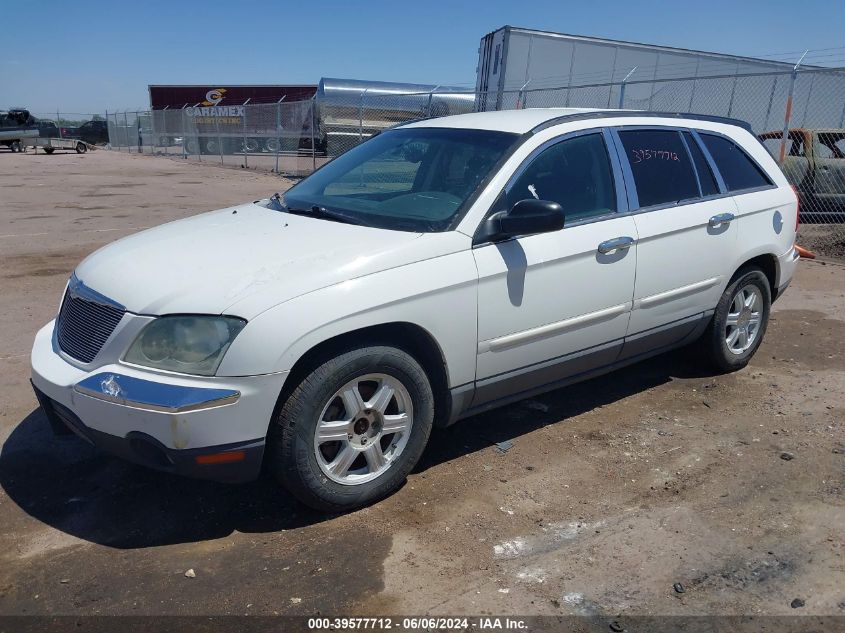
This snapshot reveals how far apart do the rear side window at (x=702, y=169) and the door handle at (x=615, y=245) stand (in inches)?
37.0

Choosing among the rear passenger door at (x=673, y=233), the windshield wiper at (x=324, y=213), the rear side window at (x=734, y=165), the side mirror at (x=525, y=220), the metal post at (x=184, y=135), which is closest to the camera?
the side mirror at (x=525, y=220)

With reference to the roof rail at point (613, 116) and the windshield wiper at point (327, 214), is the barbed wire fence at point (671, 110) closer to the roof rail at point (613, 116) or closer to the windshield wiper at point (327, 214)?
the roof rail at point (613, 116)

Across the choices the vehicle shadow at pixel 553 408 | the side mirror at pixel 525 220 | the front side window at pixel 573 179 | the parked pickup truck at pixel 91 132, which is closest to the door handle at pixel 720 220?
the front side window at pixel 573 179

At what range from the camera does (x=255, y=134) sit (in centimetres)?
2541

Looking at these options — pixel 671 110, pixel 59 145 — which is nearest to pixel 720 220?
pixel 671 110

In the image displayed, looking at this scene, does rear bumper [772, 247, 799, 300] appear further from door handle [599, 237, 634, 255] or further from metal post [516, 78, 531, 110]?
metal post [516, 78, 531, 110]

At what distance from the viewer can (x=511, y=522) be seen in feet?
10.8

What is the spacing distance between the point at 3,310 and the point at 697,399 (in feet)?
19.0

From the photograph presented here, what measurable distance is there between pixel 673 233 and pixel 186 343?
2906mm

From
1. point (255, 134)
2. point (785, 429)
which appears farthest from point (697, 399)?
point (255, 134)

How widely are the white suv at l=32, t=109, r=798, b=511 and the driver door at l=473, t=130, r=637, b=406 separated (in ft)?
0.03

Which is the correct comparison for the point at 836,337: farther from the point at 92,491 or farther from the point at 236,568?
the point at 92,491

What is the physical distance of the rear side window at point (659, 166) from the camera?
4301 millimetres

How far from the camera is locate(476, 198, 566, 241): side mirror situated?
11.3ft
